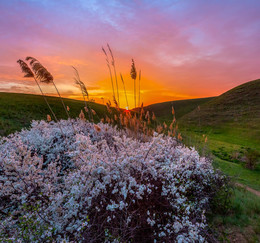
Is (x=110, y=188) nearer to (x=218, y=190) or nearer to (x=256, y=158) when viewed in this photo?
(x=218, y=190)

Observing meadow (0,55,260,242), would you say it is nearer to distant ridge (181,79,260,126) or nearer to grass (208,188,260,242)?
grass (208,188,260,242)

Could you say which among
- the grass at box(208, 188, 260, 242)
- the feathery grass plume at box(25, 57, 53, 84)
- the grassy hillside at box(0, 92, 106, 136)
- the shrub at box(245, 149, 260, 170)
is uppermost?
the feathery grass plume at box(25, 57, 53, 84)

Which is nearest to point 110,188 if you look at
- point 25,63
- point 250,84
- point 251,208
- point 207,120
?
point 25,63

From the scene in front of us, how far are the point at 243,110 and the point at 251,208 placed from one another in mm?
55448

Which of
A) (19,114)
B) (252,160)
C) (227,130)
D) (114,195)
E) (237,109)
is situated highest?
(237,109)

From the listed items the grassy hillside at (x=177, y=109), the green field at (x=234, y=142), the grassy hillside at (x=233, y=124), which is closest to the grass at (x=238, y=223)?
the green field at (x=234, y=142)

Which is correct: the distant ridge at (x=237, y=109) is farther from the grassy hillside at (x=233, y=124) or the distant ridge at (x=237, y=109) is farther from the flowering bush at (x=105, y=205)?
the flowering bush at (x=105, y=205)

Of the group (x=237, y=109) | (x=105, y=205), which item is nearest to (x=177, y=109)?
(x=237, y=109)

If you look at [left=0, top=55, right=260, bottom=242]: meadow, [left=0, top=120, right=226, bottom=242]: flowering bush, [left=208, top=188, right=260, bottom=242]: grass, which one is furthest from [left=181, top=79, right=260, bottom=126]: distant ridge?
[left=0, top=120, right=226, bottom=242]: flowering bush

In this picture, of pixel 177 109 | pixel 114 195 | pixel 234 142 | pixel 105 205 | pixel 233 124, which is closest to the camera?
pixel 105 205

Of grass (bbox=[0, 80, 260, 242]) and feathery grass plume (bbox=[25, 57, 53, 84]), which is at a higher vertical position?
feathery grass plume (bbox=[25, 57, 53, 84])

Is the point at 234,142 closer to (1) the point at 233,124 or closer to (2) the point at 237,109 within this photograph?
(1) the point at 233,124

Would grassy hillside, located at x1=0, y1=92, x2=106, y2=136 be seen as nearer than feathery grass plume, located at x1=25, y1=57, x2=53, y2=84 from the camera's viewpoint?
No

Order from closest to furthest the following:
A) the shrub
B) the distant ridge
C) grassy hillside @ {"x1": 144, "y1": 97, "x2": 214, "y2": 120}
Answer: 1. the shrub
2. the distant ridge
3. grassy hillside @ {"x1": 144, "y1": 97, "x2": 214, "y2": 120}
